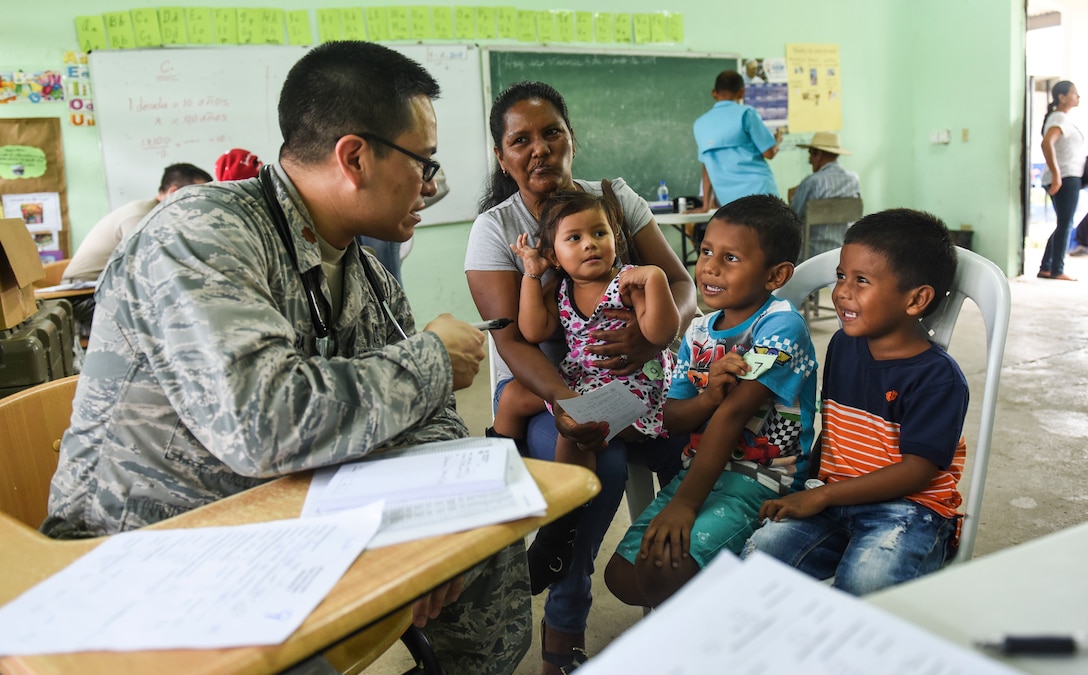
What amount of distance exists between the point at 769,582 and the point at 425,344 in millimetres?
Answer: 615

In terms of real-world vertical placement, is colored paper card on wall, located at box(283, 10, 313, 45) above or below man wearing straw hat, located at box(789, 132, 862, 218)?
above

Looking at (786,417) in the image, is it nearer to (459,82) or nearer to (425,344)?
(425,344)

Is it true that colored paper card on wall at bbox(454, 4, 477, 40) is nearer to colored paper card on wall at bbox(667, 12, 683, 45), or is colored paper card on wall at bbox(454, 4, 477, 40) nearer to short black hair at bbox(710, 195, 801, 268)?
colored paper card on wall at bbox(667, 12, 683, 45)

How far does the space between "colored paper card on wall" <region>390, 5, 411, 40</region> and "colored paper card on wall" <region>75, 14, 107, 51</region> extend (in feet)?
5.34

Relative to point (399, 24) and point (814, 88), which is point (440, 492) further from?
point (814, 88)

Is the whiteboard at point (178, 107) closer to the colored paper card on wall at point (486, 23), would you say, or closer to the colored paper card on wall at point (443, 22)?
the colored paper card on wall at point (443, 22)

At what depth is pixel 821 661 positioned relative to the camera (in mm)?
469

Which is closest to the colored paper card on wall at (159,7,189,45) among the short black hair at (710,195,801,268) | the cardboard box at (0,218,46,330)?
the cardboard box at (0,218,46,330)

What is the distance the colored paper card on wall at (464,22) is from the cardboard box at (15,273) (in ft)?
10.8

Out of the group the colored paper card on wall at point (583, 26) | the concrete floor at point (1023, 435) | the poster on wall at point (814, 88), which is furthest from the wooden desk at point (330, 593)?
the poster on wall at point (814, 88)

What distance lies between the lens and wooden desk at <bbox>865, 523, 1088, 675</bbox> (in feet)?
1.72

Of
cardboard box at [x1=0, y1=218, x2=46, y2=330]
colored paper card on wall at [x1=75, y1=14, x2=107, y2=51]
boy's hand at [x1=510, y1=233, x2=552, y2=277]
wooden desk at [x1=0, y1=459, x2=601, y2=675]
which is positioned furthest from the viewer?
colored paper card on wall at [x1=75, y1=14, x2=107, y2=51]

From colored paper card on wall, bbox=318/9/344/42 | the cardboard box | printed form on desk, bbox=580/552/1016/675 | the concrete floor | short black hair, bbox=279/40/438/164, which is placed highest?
colored paper card on wall, bbox=318/9/344/42

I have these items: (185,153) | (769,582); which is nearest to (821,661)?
(769,582)
